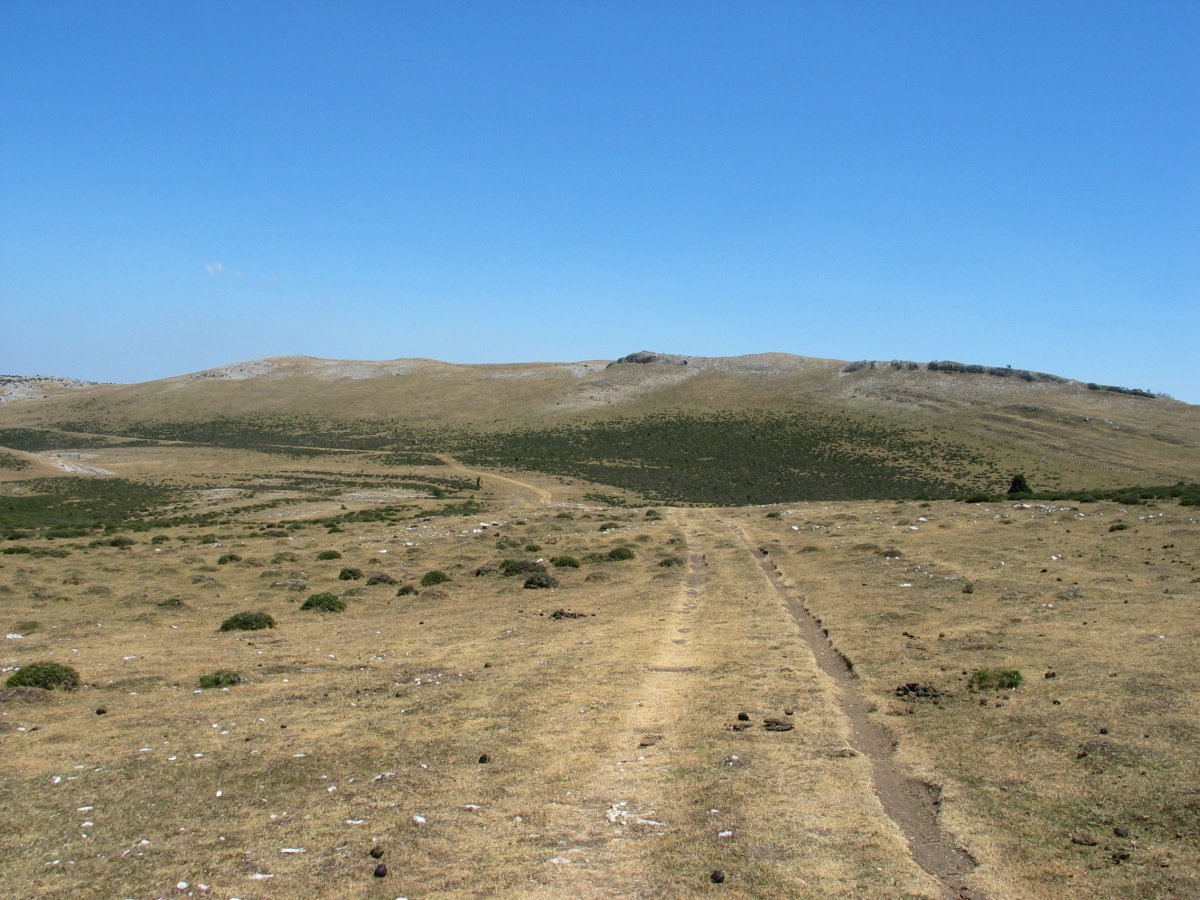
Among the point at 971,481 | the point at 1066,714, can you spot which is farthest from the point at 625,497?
the point at 1066,714

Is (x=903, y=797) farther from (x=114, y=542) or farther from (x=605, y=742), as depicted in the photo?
(x=114, y=542)

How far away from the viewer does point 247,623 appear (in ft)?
73.4

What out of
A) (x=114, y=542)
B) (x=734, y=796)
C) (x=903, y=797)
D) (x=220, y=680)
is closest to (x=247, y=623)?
(x=220, y=680)

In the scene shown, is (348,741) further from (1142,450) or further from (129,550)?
(1142,450)

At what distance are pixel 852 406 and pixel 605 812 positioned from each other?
12302cm

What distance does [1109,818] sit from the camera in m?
8.94

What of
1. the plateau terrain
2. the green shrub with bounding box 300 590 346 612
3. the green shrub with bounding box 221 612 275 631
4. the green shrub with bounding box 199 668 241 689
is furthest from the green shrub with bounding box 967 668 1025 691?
the green shrub with bounding box 300 590 346 612

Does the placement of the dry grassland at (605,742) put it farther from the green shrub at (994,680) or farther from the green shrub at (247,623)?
the green shrub at (247,623)

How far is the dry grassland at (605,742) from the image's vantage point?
8133 millimetres

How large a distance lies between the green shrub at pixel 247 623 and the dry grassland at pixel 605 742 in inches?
19.0

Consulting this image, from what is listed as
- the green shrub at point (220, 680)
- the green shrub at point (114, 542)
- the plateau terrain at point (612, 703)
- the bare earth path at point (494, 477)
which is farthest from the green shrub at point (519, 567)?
the bare earth path at point (494, 477)

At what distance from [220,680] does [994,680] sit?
1469cm

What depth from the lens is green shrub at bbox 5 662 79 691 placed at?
49.4 feet

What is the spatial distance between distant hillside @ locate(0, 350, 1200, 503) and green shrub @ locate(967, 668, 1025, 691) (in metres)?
58.1
